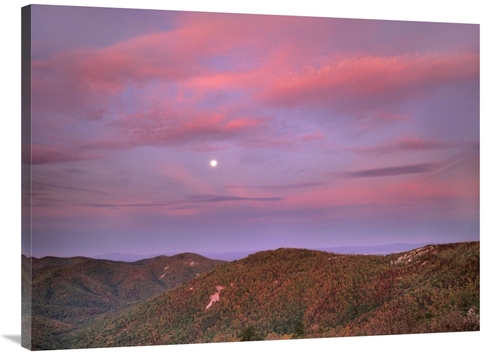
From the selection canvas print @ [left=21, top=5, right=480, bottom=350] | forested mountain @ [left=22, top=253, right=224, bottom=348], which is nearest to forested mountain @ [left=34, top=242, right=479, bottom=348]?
canvas print @ [left=21, top=5, right=480, bottom=350]

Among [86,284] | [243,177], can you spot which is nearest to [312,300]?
[243,177]

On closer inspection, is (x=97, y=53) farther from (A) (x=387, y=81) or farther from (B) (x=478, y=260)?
(B) (x=478, y=260)

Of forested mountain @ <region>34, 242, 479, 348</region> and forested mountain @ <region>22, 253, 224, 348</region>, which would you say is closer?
forested mountain @ <region>22, 253, 224, 348</region>

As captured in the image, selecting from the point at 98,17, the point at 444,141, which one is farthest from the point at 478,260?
the point at 98,17

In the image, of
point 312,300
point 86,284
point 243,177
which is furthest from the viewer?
point 312,300

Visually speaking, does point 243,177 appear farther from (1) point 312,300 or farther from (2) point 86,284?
(2) point 86,284

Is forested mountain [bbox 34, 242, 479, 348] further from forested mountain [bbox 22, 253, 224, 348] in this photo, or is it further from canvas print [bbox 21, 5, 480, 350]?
forested mountain [bbox 22, 253, 224, 348]
